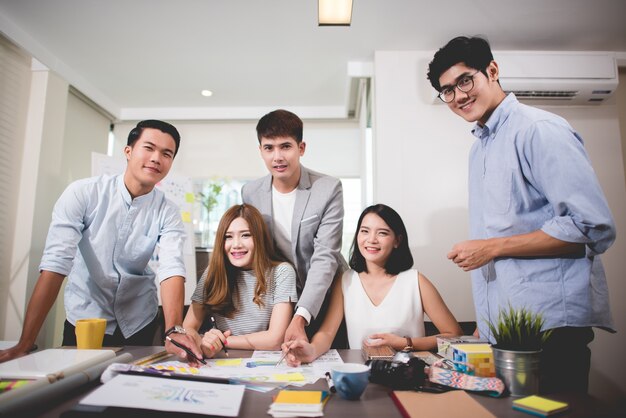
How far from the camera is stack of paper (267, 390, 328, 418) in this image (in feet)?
2.23

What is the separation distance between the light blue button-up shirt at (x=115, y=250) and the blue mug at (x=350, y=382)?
1.00 meters

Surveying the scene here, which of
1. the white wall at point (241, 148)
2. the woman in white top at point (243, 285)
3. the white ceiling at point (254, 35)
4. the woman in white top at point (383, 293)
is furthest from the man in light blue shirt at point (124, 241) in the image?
the white wall at point (241, 148)

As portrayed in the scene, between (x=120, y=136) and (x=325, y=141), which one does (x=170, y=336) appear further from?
(x=120, y=136)

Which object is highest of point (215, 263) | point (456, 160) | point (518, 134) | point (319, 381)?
point (456, 160)

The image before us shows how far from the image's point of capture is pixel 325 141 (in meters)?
4.48

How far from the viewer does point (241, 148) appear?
4465mm

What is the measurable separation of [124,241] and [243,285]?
565 mm

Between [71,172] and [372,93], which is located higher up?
[372,93]

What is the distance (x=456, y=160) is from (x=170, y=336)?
8.59ft

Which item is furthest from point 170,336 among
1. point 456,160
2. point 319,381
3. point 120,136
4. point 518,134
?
point 120,136

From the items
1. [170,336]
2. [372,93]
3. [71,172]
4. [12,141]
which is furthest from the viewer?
[71,172]

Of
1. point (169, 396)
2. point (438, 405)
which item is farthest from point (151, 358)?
point (438, 405)

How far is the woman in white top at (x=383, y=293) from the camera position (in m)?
1.62

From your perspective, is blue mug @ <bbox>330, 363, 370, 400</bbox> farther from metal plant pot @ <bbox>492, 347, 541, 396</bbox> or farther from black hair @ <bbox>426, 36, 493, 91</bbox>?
black hair @ <bbox>426, 36, 493, 91</bbox>
